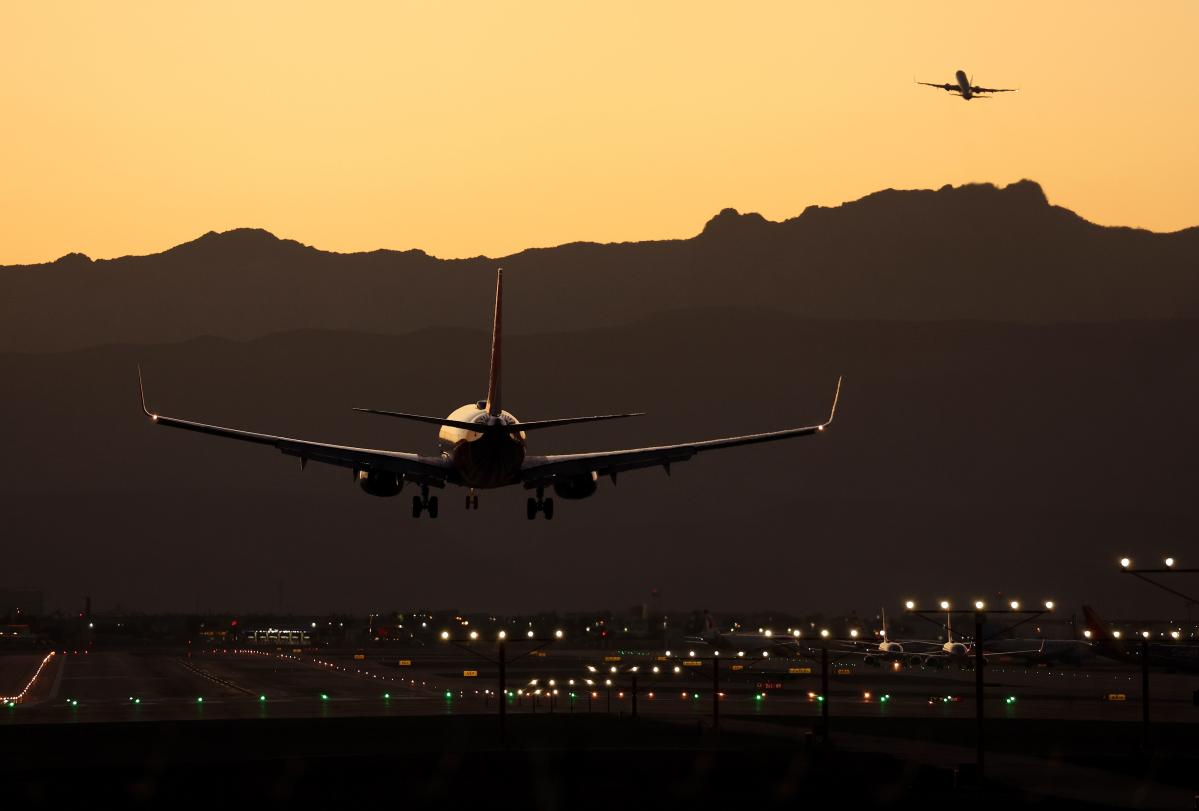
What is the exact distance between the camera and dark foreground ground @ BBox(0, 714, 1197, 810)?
59.5 metres

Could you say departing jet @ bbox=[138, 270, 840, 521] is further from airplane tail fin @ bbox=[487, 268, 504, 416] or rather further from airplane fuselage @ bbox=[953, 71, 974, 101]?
airplane fuselage @ bbox=[953, 71, 974, 101]

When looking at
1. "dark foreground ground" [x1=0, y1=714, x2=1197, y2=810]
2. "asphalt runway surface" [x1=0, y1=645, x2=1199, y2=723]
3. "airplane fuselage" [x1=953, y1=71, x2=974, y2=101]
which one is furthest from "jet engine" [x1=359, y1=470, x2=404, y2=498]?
"airplane fuselage" [x1=953, y1=71, x2=974, y2=101]

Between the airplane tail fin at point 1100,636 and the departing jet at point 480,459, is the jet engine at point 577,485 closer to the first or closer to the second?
the departing jet at point 480,459

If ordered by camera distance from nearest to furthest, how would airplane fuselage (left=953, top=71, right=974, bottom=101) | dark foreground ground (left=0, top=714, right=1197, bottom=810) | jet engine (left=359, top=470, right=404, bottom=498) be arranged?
dark foreground ground (left=0, top=714, right=1197, bottom=810)
jet engine (left=359, top=470, right=404, bottom=498)
airplane fuselage (left=953, top=71, right=974, bottom=101)

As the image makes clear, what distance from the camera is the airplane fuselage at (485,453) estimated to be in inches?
3718

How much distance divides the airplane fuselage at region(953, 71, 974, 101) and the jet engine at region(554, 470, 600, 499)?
63.9 metres

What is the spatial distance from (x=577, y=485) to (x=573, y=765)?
32259 mm

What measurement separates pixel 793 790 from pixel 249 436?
158ft

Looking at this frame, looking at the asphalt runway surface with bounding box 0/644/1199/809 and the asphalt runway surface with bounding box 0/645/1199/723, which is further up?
the asphalt runway surface with bounding box 0/645/1199/723

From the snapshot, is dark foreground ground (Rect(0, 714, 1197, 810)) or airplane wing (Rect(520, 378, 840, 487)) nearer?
dark foreground ground (Rect(0, 714, 1197, 810))

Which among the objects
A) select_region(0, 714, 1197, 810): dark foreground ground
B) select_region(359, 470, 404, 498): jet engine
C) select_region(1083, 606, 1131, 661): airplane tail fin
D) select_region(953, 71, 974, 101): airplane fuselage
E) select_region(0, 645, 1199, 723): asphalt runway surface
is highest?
select_region(953, 71, 974, 101): airplane fuselage

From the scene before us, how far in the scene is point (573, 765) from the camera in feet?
233

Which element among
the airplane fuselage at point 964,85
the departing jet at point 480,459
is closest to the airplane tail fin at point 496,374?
the departing jet at point 480,459

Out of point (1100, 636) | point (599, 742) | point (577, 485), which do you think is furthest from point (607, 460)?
point (1100, 636)
